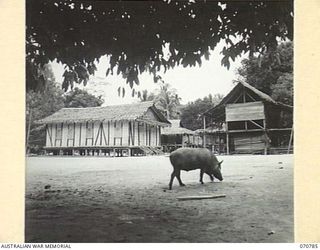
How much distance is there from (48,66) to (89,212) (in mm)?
820

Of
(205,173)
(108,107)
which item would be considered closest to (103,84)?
(108,107)

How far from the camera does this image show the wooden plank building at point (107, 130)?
2.04 m

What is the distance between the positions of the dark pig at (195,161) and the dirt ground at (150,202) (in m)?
0.03

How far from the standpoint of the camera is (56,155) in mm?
2049

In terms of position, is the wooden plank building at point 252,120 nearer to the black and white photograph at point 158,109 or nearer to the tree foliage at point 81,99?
the black and white photograph at point 158,109

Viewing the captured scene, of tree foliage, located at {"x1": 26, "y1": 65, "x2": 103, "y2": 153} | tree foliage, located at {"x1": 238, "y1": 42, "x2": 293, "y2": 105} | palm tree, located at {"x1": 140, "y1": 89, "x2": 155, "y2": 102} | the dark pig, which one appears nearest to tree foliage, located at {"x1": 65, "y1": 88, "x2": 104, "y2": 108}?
tree foliage, located at {"x1": 26, "y1": 65, "x2": 103, "y2": 153}

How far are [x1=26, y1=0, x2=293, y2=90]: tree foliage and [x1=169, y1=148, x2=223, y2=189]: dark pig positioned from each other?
447 millimetres

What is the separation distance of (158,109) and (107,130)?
32cm

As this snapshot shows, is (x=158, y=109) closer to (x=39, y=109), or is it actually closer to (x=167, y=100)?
(x=167, y=100)

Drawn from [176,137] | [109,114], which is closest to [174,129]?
[176,137]

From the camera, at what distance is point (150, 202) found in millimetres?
1971

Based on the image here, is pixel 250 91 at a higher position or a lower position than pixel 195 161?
higher

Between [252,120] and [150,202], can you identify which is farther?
[252,120]

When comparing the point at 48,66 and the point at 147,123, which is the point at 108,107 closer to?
the point at 147,123
